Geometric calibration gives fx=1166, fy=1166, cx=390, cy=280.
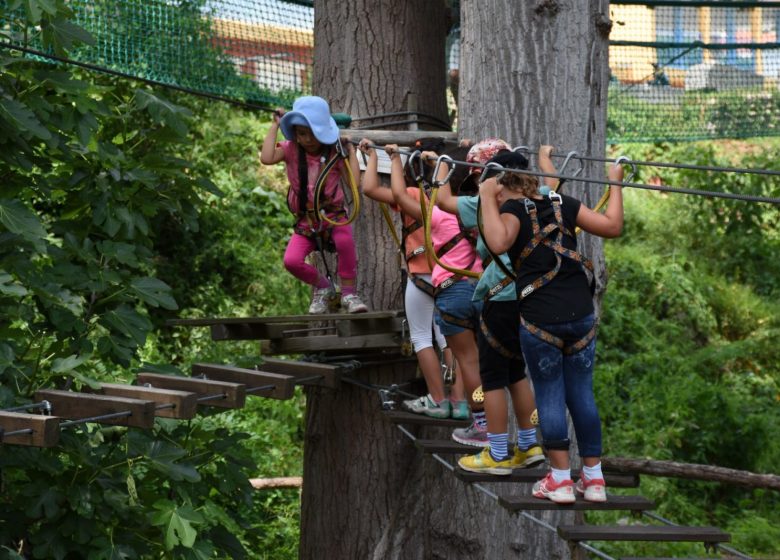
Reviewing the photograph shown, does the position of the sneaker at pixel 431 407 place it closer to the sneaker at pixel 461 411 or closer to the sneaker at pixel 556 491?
the sneaker at pixel 461 411

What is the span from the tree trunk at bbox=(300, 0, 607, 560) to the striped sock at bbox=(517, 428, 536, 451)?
1.20 meters

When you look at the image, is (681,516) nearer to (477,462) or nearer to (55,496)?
(477,462)

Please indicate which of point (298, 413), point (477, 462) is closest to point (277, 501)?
point (298, 413)

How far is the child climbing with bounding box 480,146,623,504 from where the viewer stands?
10.9 feet

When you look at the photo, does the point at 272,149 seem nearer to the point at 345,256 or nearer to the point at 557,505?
the point at 345,256

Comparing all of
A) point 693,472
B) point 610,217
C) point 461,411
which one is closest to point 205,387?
point 461,411

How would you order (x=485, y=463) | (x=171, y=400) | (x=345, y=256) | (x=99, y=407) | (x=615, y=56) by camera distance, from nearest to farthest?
(x=99, y=407), (x=171, y=400), (x=485, y=463), (x=345, y=256), (x=615, y=56)

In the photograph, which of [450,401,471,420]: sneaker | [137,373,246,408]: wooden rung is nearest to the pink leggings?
[450,401,471,420]: sneaker

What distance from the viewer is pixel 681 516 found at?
782cm

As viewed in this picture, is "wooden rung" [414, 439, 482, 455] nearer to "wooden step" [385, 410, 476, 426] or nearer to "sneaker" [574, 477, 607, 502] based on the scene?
"wooden step" [385, 410, 476, 426]

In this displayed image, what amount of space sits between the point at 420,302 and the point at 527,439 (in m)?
0.89

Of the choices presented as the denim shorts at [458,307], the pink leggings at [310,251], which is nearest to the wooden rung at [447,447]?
the denim shorts at [458,307]

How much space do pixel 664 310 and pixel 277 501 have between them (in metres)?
4.06

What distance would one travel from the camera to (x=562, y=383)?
337cm
